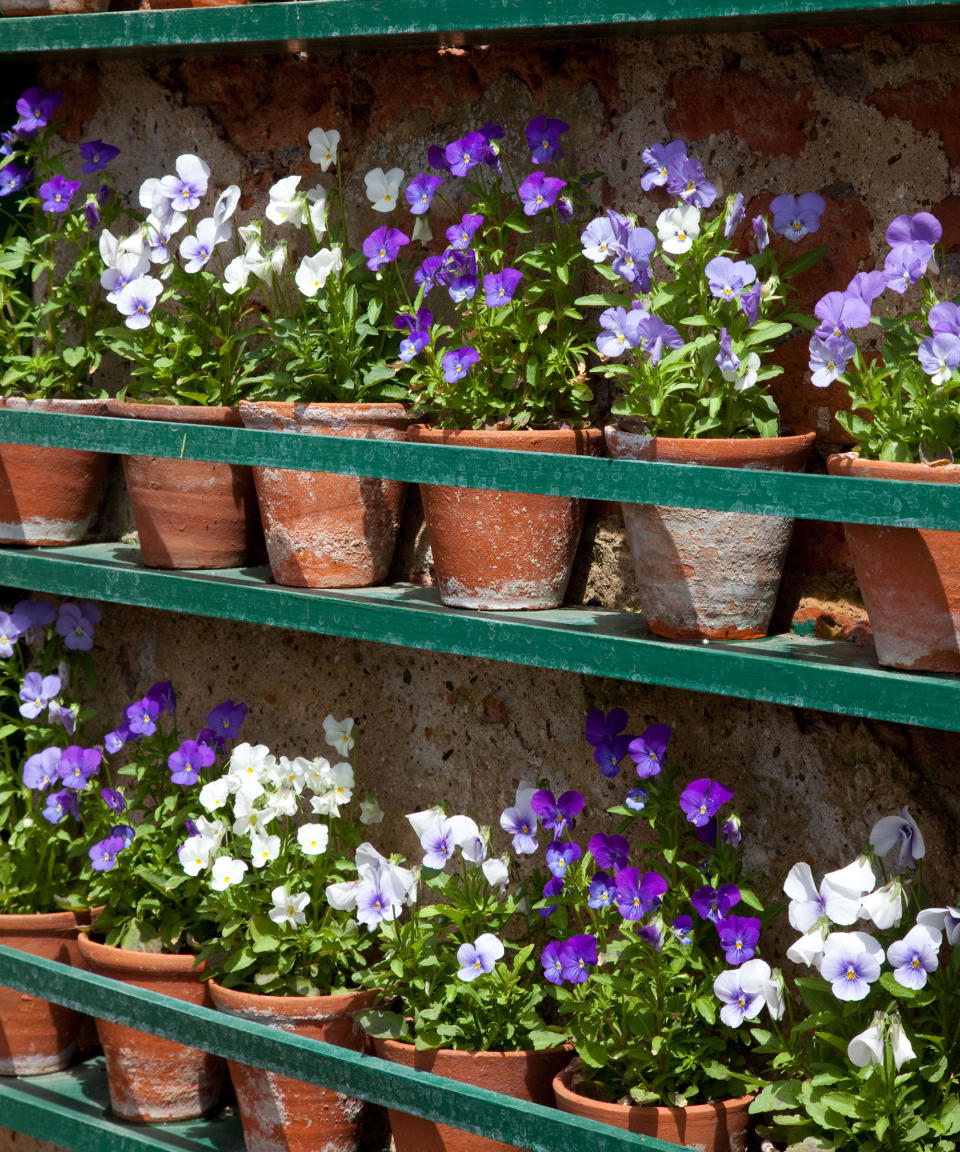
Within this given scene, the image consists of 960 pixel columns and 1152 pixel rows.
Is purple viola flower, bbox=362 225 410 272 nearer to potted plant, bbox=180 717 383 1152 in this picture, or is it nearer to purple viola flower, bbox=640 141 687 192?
purple viola flower, bbox=640 141 687 192

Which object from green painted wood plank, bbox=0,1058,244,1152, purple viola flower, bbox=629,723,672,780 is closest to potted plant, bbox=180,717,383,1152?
green painted wood plank, bbox=0,1058,244,1152

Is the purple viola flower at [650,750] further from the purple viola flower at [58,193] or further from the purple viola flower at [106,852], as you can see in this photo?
the purple viola flower at [58,193]

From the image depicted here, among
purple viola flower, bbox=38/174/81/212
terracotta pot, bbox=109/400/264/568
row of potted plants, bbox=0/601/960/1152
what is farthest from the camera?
purple viola flower, bbox=38/174/81/212

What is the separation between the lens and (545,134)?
1.87m

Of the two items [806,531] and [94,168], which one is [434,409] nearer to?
[806,531]

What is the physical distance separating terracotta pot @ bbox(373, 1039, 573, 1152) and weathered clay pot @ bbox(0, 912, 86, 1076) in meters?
0.69

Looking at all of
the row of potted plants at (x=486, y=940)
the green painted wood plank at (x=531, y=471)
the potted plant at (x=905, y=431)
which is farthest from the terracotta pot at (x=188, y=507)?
the potted plant at (x=905, y=431)

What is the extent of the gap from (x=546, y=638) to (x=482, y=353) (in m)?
0.39

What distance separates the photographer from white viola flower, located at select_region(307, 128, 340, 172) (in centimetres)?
203

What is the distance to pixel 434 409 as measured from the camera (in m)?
1.96

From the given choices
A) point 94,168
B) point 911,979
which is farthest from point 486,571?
point 94,168

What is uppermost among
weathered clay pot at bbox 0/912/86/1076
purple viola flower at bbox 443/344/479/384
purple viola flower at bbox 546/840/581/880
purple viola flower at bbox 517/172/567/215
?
purple viola flower at bbox 517/172/567/215

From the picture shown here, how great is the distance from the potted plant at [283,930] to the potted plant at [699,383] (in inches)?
23.7

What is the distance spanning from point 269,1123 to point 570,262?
1217 mm
